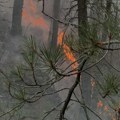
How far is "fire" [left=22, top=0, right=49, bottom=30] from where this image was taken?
29.0 meters

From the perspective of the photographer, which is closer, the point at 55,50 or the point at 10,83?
the point at 55,50

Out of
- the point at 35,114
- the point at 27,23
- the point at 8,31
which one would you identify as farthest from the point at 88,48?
the point at 27,23

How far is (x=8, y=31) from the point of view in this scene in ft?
79.6

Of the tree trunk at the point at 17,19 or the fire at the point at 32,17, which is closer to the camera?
the tree trunk at the point at 17,19

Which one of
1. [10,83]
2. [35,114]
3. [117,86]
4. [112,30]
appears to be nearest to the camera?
[112,30]

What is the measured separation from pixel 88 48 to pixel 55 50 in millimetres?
276

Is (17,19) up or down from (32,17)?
down

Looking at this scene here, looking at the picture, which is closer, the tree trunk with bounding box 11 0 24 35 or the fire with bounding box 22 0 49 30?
the tree trunk with bounding box 11 0 24 35

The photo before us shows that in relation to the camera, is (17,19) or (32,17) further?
(32,17)

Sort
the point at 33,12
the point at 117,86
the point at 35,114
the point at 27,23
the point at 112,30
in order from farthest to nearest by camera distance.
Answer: the point at 33,12, the point at 27,23, the point at 35,114, the point at 117,86, the point at 112,30

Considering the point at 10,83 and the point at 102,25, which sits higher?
the point at 102,25

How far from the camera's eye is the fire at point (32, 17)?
29.0 metres

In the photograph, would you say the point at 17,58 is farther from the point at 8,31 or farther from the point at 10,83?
the point at 10,83

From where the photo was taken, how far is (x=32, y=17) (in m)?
29.7
